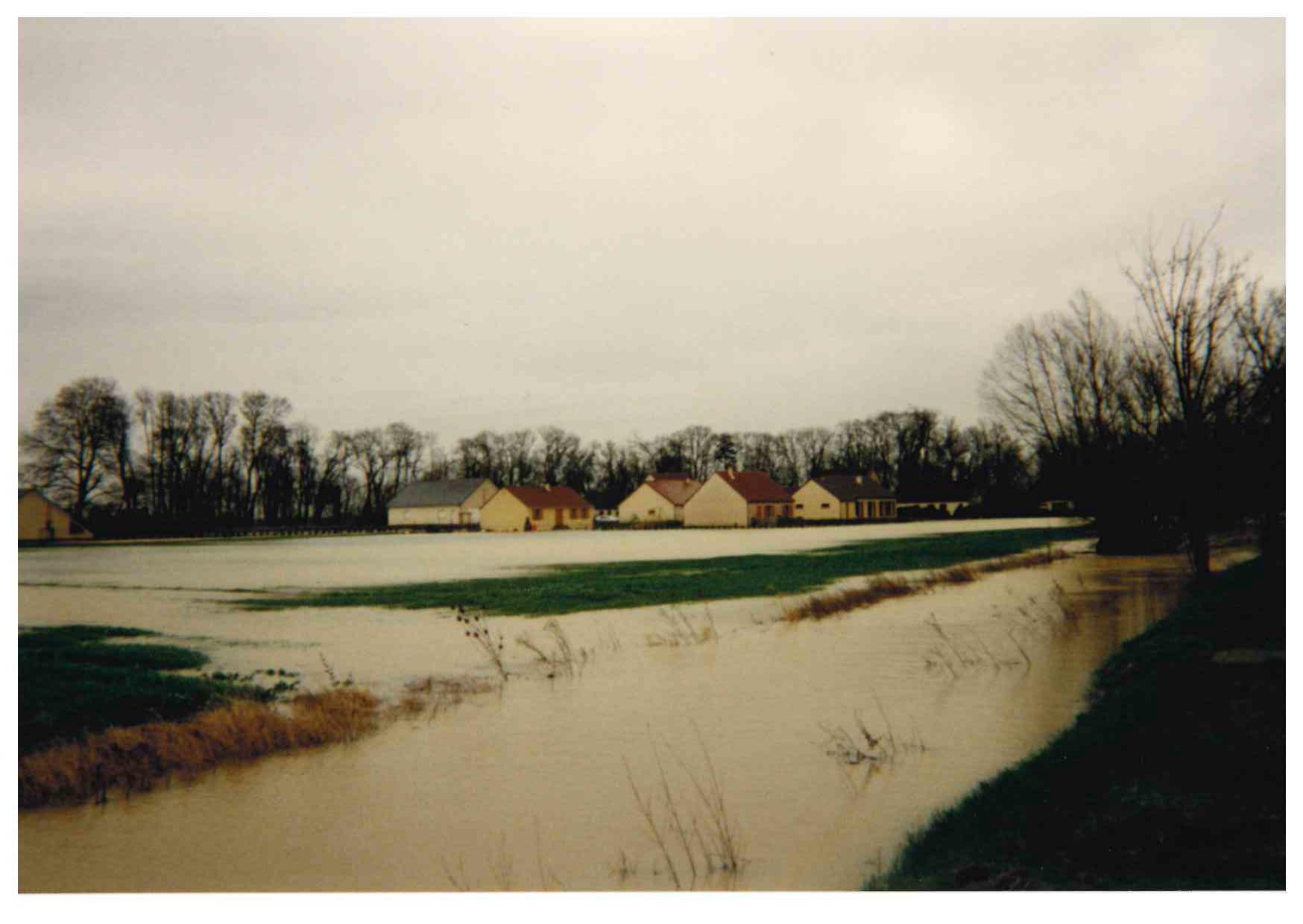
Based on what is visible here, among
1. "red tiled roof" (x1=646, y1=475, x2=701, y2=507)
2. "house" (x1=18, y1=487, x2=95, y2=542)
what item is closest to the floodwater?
"house" (x1=18, y1=487, x2=95, y2=542)

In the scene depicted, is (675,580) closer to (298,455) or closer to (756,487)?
(756,487)

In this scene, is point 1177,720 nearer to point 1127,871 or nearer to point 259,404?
point 1127,871

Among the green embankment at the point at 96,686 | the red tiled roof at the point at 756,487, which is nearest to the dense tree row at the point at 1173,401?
the red tiled roof at the point at 756,487

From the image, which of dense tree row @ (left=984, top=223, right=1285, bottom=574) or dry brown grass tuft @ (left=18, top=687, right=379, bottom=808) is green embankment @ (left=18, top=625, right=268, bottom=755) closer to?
dry brown grass tuft @ (left=18, top=687, right=379, bottom=808)

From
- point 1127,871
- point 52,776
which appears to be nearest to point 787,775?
point 1127,871

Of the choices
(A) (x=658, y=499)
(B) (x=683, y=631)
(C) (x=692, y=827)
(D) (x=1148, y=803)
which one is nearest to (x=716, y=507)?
(A) (x=658, y=499)

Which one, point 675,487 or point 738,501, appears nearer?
point 675,487
